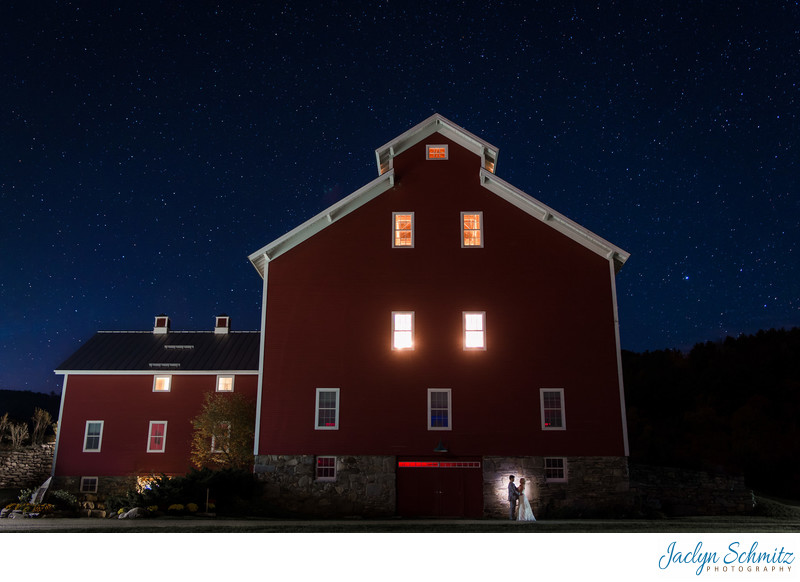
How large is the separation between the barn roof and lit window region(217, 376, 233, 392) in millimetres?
7166

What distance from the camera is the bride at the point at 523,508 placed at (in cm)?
2048

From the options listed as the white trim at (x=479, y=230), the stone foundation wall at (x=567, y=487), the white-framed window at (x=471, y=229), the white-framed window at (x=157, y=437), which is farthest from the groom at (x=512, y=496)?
the white-framed window at (x=157, y=437)

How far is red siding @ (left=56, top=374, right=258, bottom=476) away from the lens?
29109 millimetres

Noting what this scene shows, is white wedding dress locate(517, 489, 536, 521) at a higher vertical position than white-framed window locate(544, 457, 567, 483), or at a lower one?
lower

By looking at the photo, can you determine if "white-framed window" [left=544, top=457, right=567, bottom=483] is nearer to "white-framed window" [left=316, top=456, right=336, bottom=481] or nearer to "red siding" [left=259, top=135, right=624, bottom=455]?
"red siding" [left=259, top=135, right=624, bottom=455]

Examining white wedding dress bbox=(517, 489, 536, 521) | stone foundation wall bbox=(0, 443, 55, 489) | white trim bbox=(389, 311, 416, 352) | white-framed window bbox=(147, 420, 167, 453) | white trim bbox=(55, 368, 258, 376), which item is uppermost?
white trim bbox=(389, 311, 416, 352)

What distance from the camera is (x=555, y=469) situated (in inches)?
888

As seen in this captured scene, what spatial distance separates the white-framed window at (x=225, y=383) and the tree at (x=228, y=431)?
2062 millimetres

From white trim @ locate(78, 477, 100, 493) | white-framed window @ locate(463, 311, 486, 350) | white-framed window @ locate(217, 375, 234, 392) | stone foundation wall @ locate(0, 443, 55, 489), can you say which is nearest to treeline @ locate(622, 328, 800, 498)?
white-framed window @ locate(463, 311, 486, 350)

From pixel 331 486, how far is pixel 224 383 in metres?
9.82

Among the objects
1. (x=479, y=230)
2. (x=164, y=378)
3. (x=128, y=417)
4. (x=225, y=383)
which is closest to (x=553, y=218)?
(x=479, y=230)
